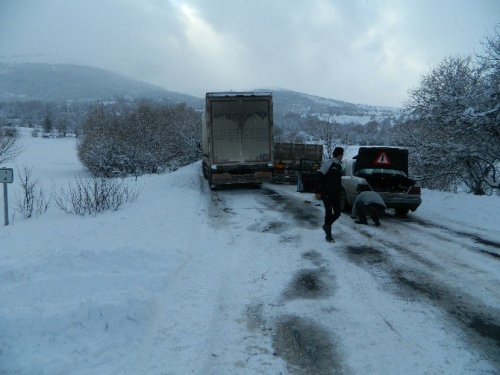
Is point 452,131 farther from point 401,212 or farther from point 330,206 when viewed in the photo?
point 330,206

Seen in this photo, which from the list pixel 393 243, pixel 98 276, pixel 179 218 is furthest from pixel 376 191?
pixel 98 276

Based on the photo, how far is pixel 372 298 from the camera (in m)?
5.12

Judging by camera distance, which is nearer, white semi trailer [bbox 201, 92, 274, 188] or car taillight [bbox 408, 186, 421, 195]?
car taillight [bbox 408, 186, 421, 195]

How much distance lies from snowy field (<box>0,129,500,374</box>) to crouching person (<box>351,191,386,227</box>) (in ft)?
2.90

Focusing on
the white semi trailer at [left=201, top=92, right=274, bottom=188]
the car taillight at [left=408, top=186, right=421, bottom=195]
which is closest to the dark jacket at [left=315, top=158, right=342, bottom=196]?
the car taillight at [left=408, top=186, right=421, bottom=195]

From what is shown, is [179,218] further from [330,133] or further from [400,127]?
[330,133]

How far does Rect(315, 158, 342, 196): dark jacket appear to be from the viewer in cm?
809

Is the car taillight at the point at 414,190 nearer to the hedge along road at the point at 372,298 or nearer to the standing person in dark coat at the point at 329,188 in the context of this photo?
the hedge along road at the point at 372,298

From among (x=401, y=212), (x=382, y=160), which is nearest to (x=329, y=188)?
(x=382, y=160)

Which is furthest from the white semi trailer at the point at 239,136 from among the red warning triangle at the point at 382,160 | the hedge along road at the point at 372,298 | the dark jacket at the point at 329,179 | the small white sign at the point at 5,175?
the dark jacket at the point at 329,179

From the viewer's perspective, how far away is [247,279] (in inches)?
229

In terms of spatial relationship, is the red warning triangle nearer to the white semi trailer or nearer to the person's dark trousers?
the person's dark trousers

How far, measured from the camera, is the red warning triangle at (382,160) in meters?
11.3

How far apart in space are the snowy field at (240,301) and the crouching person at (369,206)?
0.88m
